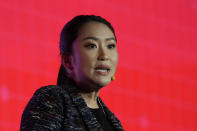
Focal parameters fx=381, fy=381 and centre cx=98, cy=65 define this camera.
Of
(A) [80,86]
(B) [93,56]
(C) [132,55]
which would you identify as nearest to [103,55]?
(B) [93,56]

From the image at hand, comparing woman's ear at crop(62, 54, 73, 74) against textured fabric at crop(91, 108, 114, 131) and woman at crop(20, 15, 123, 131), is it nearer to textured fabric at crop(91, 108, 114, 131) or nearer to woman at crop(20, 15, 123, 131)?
woman at crop(20, 15, 123, 131)

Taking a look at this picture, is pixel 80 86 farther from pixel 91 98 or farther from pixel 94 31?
pixel 94 31

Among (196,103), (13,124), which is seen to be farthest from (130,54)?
(13,124)

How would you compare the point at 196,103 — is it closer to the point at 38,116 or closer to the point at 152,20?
the point at 152,20

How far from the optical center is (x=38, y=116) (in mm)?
1097

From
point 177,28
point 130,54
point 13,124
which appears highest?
point 177,28

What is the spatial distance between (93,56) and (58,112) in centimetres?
25

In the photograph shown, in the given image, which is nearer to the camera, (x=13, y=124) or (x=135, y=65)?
(x=13, y=124)

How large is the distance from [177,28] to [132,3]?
415 millimetres

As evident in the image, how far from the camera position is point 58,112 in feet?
3.78

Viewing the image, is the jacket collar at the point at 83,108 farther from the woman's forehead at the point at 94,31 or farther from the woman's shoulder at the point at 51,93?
the woman's forehead at the point at 94,31

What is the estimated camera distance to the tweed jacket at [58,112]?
109 centimetres

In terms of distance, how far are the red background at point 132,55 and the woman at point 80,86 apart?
0.86 m

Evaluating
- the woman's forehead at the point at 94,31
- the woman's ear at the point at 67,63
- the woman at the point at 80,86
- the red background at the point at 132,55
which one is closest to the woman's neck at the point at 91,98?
the woman at the point at 80,86
